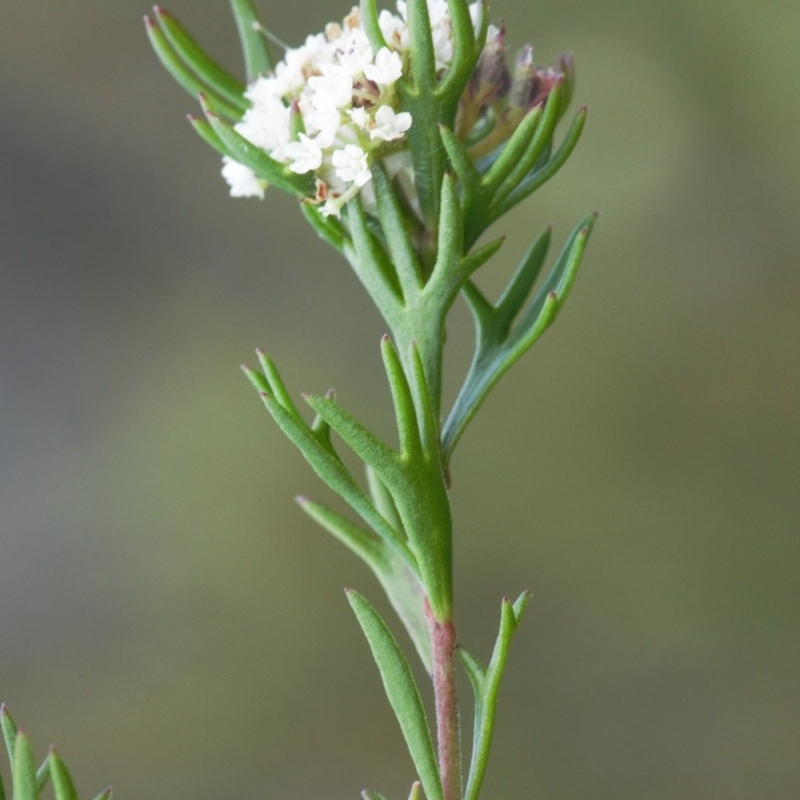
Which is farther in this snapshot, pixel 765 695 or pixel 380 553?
pixel 765 695

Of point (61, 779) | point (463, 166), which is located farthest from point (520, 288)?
point (61, 779)

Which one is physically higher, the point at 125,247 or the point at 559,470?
the point at 125,247

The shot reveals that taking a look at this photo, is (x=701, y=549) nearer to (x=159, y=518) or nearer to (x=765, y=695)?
(x=765, y=695)

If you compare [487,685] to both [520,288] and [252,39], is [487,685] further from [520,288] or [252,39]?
[252,39]

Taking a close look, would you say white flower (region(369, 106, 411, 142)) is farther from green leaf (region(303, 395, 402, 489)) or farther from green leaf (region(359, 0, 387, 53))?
green leaf (region(303, 395, 402, 489))

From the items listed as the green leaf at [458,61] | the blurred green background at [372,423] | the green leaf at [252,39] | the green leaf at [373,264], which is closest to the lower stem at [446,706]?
the green leaf at [373,264]

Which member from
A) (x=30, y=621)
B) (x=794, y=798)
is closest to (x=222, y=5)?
(x=30, y=621)

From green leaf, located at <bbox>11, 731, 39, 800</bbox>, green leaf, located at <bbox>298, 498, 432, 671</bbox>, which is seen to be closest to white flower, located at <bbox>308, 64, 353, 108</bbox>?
green leaf, located at <bbox>298, 498, 432, 671</bbox>
